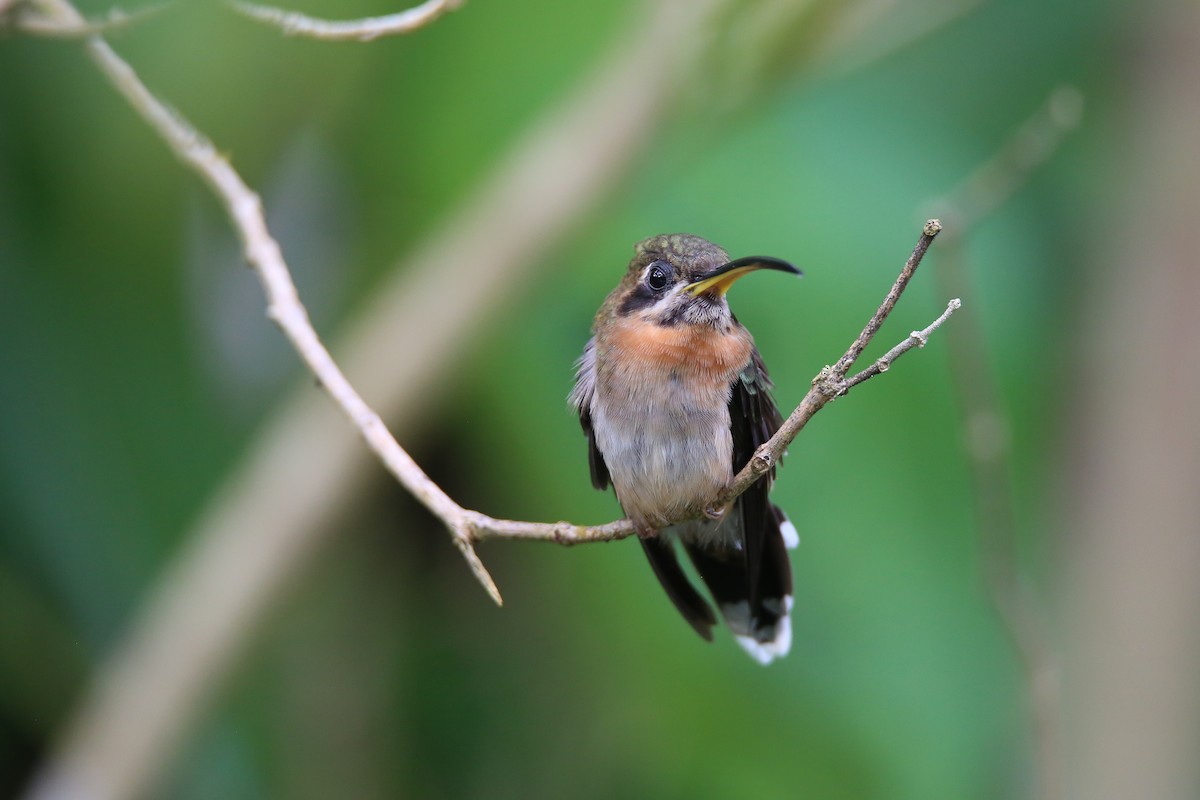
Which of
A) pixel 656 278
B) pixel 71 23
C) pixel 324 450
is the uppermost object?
pixel 71 23

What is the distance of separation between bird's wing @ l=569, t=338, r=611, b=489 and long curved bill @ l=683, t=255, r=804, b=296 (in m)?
0.38

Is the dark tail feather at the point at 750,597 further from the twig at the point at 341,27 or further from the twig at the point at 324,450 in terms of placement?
the twig at the point at 341,27

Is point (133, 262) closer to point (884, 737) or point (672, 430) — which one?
point (672, 430)

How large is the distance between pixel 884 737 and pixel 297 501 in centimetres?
165

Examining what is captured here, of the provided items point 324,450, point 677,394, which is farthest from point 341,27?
point 324,450

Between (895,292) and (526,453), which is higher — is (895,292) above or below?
above

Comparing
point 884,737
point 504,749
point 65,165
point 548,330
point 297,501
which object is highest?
point 65,165

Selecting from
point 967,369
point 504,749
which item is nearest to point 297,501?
point 504,749

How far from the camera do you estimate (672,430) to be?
2.36 m

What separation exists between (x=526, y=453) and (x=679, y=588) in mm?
1009

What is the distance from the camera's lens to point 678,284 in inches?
91.9

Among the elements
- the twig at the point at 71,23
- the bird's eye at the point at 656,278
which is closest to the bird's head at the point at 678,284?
the bird's eye at the point at 656,278

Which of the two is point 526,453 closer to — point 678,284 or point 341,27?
point 678,284

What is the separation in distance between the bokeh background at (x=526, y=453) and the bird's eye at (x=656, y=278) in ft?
2.71
